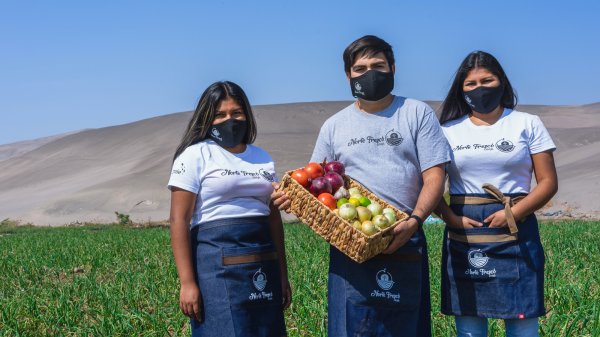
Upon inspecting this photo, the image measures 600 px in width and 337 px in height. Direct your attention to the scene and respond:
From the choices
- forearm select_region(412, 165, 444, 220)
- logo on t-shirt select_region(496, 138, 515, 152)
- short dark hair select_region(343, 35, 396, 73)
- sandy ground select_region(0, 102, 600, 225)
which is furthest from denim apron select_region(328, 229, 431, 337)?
sandy ground select_region(0, 102, 600, 225)

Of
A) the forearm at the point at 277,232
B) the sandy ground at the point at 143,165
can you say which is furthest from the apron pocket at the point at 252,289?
the sandy ground at the point at 143,165

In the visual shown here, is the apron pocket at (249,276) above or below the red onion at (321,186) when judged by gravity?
below

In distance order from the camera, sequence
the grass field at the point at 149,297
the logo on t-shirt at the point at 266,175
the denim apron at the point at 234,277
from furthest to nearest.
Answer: the grass field at the point at 149,297, the logo on t-shirt at the point at 266,175, the denim apron at the point at 234,277

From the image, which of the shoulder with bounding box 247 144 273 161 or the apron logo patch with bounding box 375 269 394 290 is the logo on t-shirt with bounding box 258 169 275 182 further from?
the apron logo patch with bounding box 375 269 394 290

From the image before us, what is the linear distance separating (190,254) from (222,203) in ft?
0.97

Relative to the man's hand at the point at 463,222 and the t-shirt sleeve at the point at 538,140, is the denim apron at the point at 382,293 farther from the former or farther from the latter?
the t-shirt sleeve at the point at 538,140

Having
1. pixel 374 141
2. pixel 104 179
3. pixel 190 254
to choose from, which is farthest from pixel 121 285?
pixel 104 179

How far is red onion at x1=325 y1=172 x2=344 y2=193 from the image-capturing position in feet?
11.7

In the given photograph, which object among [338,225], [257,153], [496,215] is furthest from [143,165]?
[338,225]

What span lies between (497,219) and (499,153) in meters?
0.34

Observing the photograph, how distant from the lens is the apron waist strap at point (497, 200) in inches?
148

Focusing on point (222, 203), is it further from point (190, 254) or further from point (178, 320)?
point (178, 320)

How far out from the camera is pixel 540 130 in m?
3.88

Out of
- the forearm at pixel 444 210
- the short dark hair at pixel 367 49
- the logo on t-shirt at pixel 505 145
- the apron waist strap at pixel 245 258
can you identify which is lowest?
the apron waist strap at pixel 245 258
